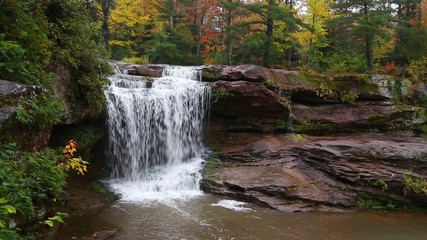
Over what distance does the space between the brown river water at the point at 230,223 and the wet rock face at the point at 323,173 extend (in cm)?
62

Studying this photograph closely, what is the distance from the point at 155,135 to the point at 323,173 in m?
5.90

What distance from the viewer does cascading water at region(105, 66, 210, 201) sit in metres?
10.8

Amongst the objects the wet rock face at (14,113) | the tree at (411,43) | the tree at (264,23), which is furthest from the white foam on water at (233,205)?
the tree at (411,43)

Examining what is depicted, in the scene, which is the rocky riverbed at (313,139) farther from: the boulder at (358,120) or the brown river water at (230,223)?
the brown river water at (230,223)

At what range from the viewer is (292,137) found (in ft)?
42.8

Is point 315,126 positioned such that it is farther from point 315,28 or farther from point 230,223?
point 315,28

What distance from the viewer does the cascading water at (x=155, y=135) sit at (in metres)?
10.8

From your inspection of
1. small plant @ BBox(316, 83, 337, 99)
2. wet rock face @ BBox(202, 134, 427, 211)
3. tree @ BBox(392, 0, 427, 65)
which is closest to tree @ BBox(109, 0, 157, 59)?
small plant @ BBox(316, 83, 337, 99)

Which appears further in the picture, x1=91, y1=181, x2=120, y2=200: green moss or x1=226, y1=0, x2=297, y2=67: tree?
x1=226, y1=0, x2=297, y2=67: tree

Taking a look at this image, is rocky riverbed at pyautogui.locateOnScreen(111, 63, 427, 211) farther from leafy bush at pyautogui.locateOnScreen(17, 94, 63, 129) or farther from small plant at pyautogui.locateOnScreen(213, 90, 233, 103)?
leafy bush at pyautogui.locateOnScreen(17, 94, 63, 129)

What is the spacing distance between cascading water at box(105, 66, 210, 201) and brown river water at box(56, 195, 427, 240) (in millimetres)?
1272

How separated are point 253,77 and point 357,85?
4822mm

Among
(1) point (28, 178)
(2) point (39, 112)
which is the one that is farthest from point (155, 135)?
(1) point (28, 178)

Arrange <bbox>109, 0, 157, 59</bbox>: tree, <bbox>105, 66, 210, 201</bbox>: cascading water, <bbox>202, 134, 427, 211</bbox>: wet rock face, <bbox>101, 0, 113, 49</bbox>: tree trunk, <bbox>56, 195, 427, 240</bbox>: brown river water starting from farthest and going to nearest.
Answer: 1. <bbox>109, 0, 157, 59</bbox>: tree
2. <bbox>101, 0, 113, 49</bbox>: tree trunk
3. <bbox>105, 66, 210, 201</bbox>: cascading water
4. <bbox>202, 134, 427, 211</bbox>: wet rock face
5. <bbox>56, 195, 427, 240</bbox>: brown river water
